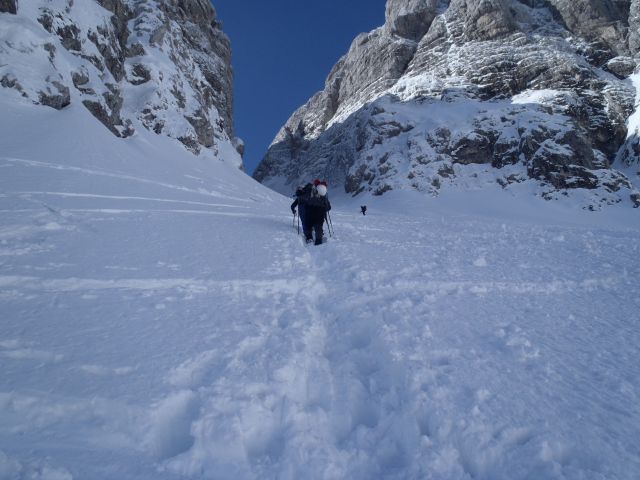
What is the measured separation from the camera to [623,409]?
282 centimetres

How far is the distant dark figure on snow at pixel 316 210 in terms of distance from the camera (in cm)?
934

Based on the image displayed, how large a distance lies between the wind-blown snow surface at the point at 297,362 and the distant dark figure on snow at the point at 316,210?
220cm

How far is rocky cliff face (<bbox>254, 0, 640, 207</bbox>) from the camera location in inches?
1785

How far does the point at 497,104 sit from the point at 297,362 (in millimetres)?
60175

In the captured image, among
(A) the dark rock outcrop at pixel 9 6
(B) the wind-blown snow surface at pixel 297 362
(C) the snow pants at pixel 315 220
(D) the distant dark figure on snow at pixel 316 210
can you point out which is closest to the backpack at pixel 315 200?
(D) the distant dark figure on snow at pixel 316 210

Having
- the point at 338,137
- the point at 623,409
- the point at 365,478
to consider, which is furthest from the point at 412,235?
the point at 338,137

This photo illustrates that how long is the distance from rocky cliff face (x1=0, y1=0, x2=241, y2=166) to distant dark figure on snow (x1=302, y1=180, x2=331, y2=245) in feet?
66.4

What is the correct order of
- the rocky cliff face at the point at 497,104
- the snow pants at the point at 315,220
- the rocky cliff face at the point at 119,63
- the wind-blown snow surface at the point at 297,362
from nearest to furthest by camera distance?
the wind-blown snow surface at the point at 297,362
the snow pants at the point at 315,220
the rocky cliff face at the point at 119,63
the rocky cliff face at the point at 497,104

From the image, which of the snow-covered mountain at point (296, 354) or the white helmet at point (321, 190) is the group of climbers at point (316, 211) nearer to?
the white helmet at point (321, 190)

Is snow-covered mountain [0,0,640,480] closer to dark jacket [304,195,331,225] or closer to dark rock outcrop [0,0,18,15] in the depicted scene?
dark jacket [304,195,331,225]

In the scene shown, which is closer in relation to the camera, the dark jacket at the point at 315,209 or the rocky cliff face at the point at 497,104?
the dark jacket at the point at 315,209

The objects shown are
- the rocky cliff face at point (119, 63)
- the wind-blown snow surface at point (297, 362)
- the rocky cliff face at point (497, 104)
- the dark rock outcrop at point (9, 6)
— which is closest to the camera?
the wind-blown snow surface at point (297, 362)

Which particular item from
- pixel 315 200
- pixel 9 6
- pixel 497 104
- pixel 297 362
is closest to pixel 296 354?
pixel 297 362

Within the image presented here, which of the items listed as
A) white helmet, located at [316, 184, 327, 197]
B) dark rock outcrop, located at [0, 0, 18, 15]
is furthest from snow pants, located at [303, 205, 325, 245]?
dark rock outcrop, located at [0, 0, 18, 15]
